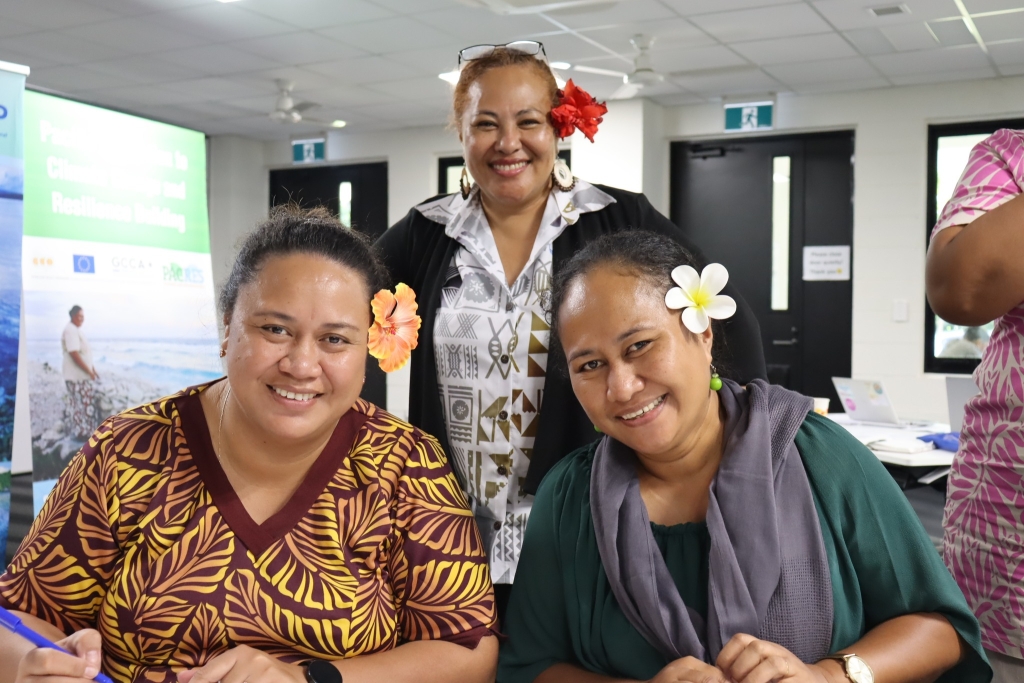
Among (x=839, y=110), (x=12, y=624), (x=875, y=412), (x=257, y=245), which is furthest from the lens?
(x=839, y=110)

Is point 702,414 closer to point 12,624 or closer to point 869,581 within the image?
Answer: point 869,581

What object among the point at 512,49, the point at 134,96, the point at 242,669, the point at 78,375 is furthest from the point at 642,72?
the point at 242,669

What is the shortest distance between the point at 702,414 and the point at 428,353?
29.8 inches

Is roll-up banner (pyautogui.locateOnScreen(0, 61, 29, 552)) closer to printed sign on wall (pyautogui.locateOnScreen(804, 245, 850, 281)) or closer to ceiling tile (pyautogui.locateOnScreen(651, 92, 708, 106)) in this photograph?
ceiling tile (pyautogui.locateOnScreen(651, 92, 708, 106))

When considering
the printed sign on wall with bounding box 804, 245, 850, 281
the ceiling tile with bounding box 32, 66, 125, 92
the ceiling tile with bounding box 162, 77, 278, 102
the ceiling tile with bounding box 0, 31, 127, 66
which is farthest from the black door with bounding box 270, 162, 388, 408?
the printed sign on wall with bounding box 804, 245, 850, 281

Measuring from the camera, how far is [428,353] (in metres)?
2.04

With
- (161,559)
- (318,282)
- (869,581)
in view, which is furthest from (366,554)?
(869,581)

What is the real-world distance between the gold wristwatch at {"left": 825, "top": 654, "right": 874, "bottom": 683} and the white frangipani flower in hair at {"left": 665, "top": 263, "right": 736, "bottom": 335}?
53 cm

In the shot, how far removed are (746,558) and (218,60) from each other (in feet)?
20.5

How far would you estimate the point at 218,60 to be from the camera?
656 centimetres

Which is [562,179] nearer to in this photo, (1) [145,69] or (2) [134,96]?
(1) [145,69]

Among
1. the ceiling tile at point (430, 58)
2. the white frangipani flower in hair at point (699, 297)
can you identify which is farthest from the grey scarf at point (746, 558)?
the ceiling tile at point (430, 58)

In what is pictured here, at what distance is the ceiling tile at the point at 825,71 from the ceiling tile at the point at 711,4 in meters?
1.50

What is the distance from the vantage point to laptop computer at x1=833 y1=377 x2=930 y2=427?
4141 millimetres
